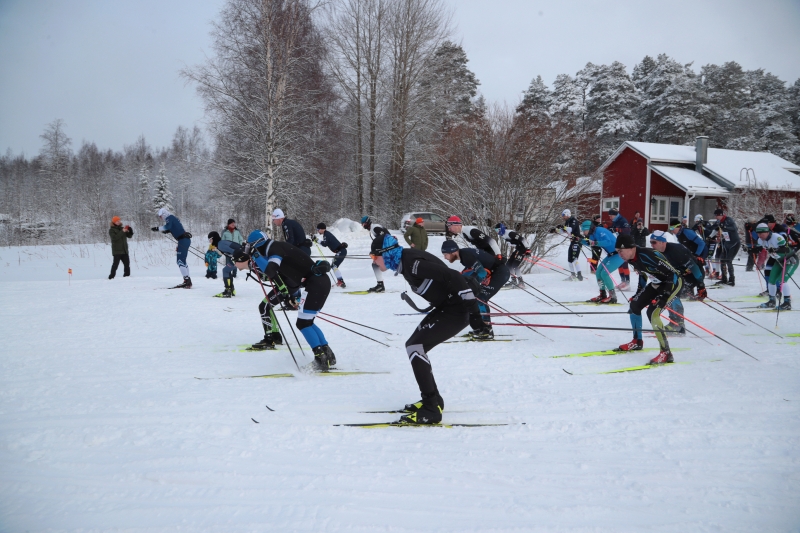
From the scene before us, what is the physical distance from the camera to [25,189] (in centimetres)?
4759

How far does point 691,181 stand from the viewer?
76.8ft

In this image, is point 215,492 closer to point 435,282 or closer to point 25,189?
point 435,282

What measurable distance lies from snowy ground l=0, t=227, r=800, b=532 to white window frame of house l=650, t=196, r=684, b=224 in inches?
809

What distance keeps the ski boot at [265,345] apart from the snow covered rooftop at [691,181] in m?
22.8

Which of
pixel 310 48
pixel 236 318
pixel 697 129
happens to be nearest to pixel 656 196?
pixel 697 129

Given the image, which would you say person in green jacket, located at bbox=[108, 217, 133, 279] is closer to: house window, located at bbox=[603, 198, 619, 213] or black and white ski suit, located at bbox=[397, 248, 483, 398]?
black and white ski suit, located at bbox=[397, 248, 483, 398]

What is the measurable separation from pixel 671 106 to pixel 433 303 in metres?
39.4

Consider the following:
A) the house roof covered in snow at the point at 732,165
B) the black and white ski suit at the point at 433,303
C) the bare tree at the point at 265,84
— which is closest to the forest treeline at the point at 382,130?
the bare tree at the point at 265,84

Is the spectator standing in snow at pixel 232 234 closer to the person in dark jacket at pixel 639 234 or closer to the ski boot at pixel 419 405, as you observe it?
the ski boot at pixel 419 405

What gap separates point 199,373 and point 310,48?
15.7 meters

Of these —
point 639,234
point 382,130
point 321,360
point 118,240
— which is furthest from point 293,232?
point 382,130

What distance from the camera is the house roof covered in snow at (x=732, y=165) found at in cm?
2331

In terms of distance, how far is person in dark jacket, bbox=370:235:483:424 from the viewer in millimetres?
3988

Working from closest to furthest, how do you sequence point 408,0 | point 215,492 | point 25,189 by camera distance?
point 215,492 < point 408,0 < point 25,189
